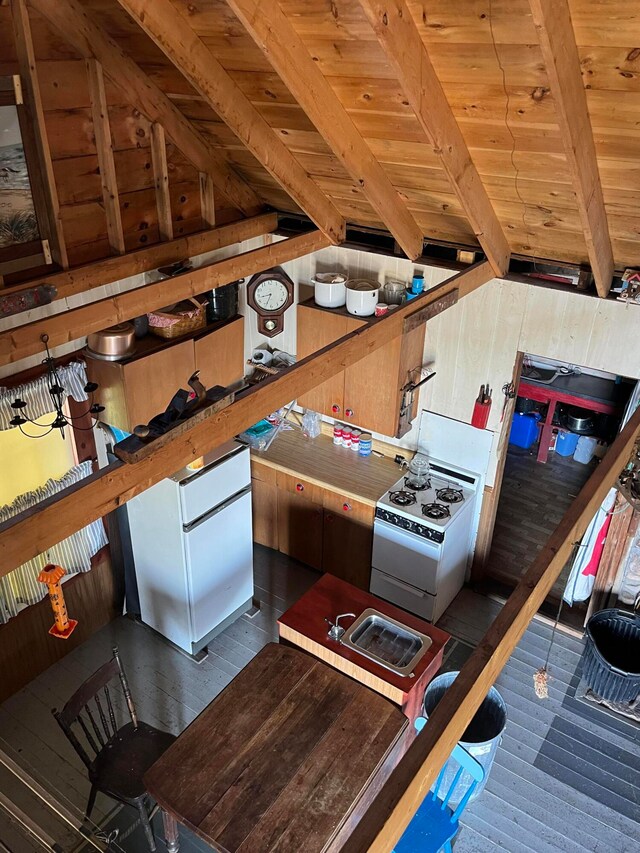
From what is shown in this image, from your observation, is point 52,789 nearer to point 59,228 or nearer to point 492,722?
point 492,722

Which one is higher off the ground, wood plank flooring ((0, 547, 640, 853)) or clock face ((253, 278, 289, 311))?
clock face ((253, 278, 289, 311))

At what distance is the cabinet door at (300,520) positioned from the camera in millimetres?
4949

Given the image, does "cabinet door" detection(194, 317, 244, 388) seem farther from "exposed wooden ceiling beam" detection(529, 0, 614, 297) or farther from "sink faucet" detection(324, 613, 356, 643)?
"exposed wooden ceiling beam" detection(529, 0, 614, 297)

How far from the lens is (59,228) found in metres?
3.46

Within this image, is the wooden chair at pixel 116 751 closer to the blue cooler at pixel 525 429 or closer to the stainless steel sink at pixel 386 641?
the stainless steel sink at pixel 386 641

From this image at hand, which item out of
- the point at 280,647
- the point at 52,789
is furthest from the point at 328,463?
the point at 52,789

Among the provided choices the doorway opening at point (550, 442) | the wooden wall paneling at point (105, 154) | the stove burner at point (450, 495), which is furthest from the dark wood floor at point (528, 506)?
the wooden wall paneling at point (105, 154)

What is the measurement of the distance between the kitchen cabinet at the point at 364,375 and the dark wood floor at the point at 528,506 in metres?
1.44

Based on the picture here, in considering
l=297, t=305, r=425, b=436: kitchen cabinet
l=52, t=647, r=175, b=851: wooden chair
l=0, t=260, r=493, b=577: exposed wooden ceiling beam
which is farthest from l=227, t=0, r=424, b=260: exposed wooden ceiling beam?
l=52, t=647, r=175, b=851: wooden chair

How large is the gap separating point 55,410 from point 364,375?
1923 millimetres

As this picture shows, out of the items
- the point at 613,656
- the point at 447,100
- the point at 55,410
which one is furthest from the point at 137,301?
the point at 613,656

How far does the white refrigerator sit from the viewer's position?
4.13m

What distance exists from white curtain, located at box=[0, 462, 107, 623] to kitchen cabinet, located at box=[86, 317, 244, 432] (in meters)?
0.44

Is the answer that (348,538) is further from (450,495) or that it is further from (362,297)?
(362,297)
